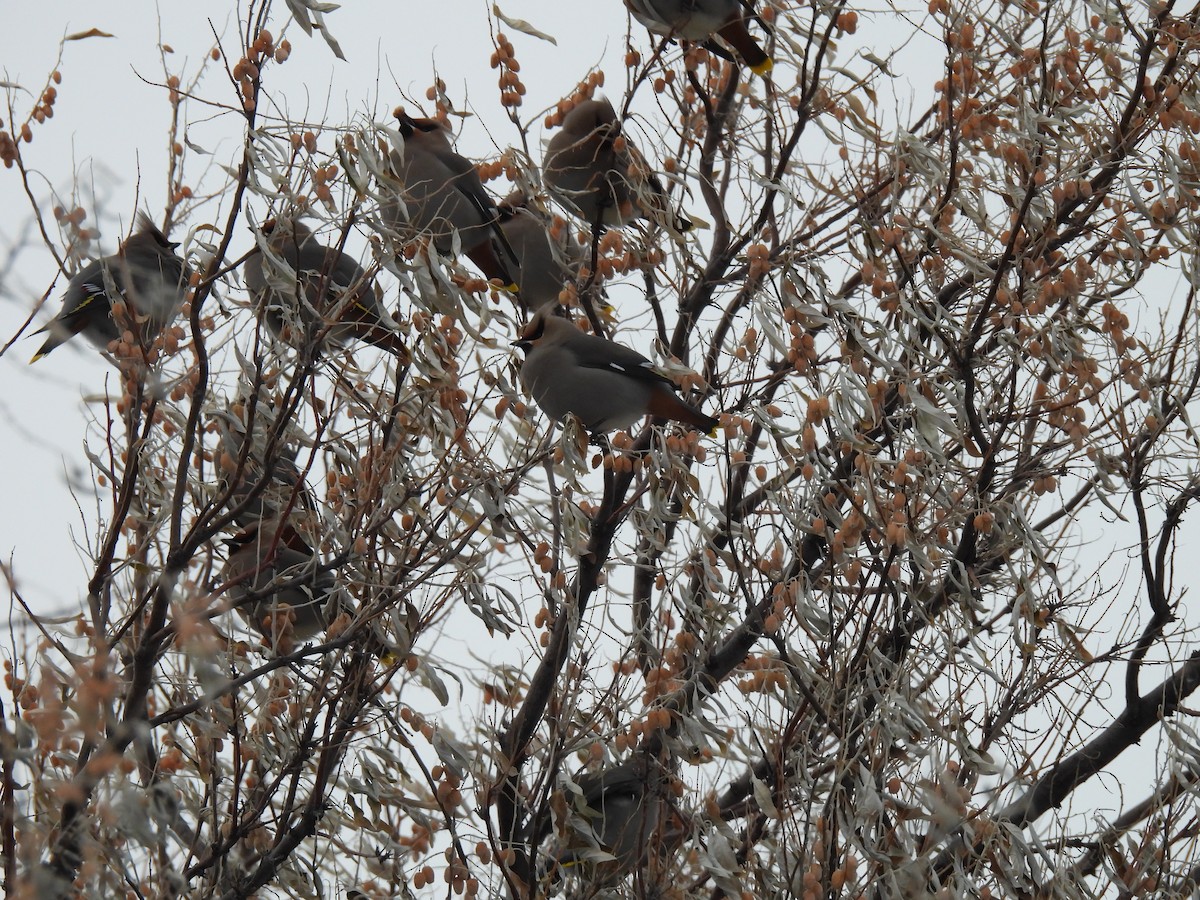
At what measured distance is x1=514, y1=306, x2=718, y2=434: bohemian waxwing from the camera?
4703 millimetres

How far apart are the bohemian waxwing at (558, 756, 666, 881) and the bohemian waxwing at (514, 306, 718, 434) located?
1104 millimetres

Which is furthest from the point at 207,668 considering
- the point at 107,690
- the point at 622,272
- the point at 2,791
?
the point at 622,272

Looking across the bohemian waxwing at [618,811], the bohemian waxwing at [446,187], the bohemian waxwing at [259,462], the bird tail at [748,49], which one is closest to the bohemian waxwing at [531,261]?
the bohemian waxwing at [446,187]

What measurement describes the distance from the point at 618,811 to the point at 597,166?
8.34 ft

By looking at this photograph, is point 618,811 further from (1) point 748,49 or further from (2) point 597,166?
(1) point 748,49

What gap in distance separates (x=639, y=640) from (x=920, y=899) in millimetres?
1363

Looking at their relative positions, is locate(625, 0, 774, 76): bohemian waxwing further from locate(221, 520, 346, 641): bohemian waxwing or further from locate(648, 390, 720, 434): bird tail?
locate(221, 520, 346, 641): bohemian waxwing

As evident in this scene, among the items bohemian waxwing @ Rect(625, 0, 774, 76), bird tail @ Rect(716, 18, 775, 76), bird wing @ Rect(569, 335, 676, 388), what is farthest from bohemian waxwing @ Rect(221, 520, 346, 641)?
bird tail @ Rect(716, 18, 775, 76)

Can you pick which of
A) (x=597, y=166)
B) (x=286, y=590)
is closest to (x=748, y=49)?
(x=597, y=166)

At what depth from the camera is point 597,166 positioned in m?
5.84

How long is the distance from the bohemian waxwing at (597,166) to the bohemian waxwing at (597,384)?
65 cm

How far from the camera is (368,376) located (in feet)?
13.5

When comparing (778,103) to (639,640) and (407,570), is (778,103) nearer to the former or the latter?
(639,640)

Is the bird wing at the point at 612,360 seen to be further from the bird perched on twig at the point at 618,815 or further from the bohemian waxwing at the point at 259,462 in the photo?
the bird perched on twig at the point at 618,815
